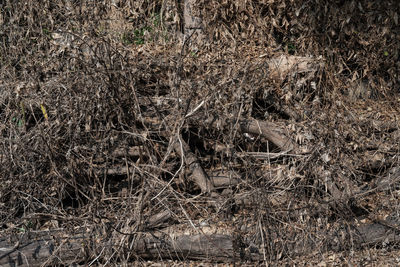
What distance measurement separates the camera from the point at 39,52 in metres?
6.84

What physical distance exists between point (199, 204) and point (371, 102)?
307cm

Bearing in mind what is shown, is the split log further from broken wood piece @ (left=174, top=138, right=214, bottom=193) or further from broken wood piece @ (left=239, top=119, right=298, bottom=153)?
broken wood piece @ (left=239, top=119, right=298, bottom=153)

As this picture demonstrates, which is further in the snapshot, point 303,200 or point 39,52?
point 39,52

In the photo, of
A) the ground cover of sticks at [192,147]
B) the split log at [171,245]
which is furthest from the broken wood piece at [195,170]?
the split log at [171,245]

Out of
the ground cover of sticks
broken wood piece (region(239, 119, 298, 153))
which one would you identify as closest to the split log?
the ground cover of sticks

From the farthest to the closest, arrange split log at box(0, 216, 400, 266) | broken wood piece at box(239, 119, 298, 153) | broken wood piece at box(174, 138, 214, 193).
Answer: broken wood piece at box(239, 119, 298, 153) < broken wood piece at box(174, 138, 214, 193) < split log at box(0, 216, 400, 266)

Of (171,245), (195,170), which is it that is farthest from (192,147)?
(171,245)

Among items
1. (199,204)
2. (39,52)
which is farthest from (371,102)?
(39,52)

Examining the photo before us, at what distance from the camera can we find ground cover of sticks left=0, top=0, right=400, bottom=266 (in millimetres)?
5254

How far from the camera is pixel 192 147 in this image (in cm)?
626

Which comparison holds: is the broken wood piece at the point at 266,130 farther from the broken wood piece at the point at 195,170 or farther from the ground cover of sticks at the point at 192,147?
the broken wood piece at the point at 195,170

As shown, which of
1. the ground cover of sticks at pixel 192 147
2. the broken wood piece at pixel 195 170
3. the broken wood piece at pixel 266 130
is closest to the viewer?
the ground cover of sticks at pixel 192 147

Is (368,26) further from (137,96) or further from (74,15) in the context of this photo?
(74,15)

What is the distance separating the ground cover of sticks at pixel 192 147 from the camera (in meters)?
5.25
